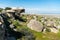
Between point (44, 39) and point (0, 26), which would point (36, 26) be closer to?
point (44, 39)

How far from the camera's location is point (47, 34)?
7994 cm

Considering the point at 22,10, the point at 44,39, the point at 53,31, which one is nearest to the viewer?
the point at 44,39

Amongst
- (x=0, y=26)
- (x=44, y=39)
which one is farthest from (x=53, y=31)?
(x=0, y=26)

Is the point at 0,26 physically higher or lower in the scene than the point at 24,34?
higher

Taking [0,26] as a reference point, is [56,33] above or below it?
below

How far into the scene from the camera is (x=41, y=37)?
245 feet

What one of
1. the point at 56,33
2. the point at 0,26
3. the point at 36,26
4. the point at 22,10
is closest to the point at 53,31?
the point at 56,33

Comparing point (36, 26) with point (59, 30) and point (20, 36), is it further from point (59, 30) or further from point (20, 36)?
point (20, 36)

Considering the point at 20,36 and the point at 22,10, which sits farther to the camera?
the point at 22,10

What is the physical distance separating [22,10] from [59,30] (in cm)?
2253

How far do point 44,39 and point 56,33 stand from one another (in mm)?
12317

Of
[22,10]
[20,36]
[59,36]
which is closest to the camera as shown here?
[20,36]

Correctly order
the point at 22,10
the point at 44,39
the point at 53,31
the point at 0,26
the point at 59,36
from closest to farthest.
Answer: the point at 0,26
the point at 44,39
the point at 59,36
the point at 53,31
the point at 22,10

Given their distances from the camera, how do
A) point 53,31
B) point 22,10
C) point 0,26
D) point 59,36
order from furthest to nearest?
point 22,10 < point 53,31 < point 59,36 < point 0,26
